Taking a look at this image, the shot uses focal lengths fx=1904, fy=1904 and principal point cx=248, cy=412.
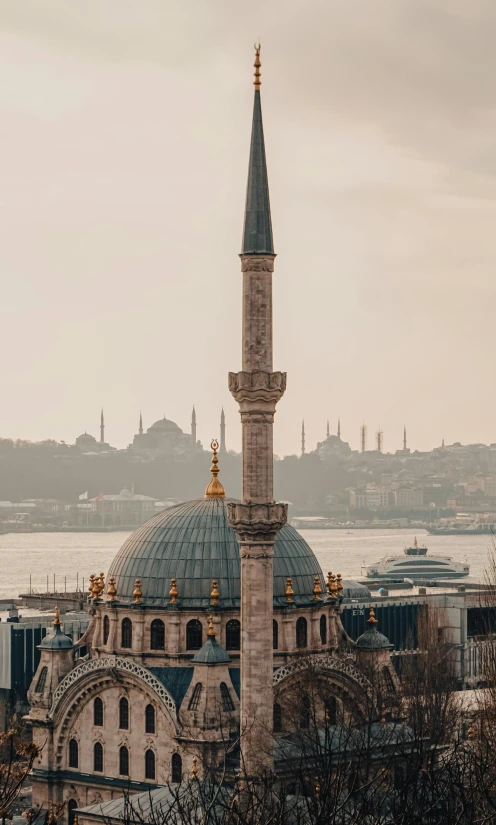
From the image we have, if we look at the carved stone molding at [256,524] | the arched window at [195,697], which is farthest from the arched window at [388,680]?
the carved stone molding at [256,524]

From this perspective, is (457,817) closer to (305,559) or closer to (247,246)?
(247,246)

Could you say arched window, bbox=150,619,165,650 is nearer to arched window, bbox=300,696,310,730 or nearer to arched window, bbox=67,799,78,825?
arched window, bbox=300,696,310,730

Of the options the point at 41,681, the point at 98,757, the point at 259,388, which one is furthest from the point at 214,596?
the point at 259,388

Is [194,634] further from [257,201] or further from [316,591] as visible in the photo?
[257,201]

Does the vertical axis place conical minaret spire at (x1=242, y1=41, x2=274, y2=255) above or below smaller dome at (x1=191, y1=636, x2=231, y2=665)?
above

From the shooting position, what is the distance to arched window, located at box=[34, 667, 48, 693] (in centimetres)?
4872

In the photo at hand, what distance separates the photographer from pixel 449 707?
169 feet

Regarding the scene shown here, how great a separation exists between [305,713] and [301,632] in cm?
264

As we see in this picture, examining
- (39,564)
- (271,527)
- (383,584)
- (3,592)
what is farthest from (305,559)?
(39,564)

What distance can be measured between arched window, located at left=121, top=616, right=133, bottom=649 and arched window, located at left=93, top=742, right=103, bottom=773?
101 inches

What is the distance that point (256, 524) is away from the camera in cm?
4034

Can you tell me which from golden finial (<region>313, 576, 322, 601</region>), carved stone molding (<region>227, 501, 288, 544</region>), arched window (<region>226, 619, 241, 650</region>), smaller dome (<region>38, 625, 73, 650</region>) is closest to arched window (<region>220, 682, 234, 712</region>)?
arched window (<region>226, 619, 241, 650</region>)

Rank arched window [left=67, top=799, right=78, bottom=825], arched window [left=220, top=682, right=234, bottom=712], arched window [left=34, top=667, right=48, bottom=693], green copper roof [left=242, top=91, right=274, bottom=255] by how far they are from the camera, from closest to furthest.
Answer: green copper roof [left=242, top=91, right=274, bottom=255], arched window [left=220, top=682, right=234, bottom=712], arched window [left=67, top=799, right=78, bottom=825], arched window [left=34, top=667, right=48, bottom=693]

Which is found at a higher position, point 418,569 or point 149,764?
point 418,569
